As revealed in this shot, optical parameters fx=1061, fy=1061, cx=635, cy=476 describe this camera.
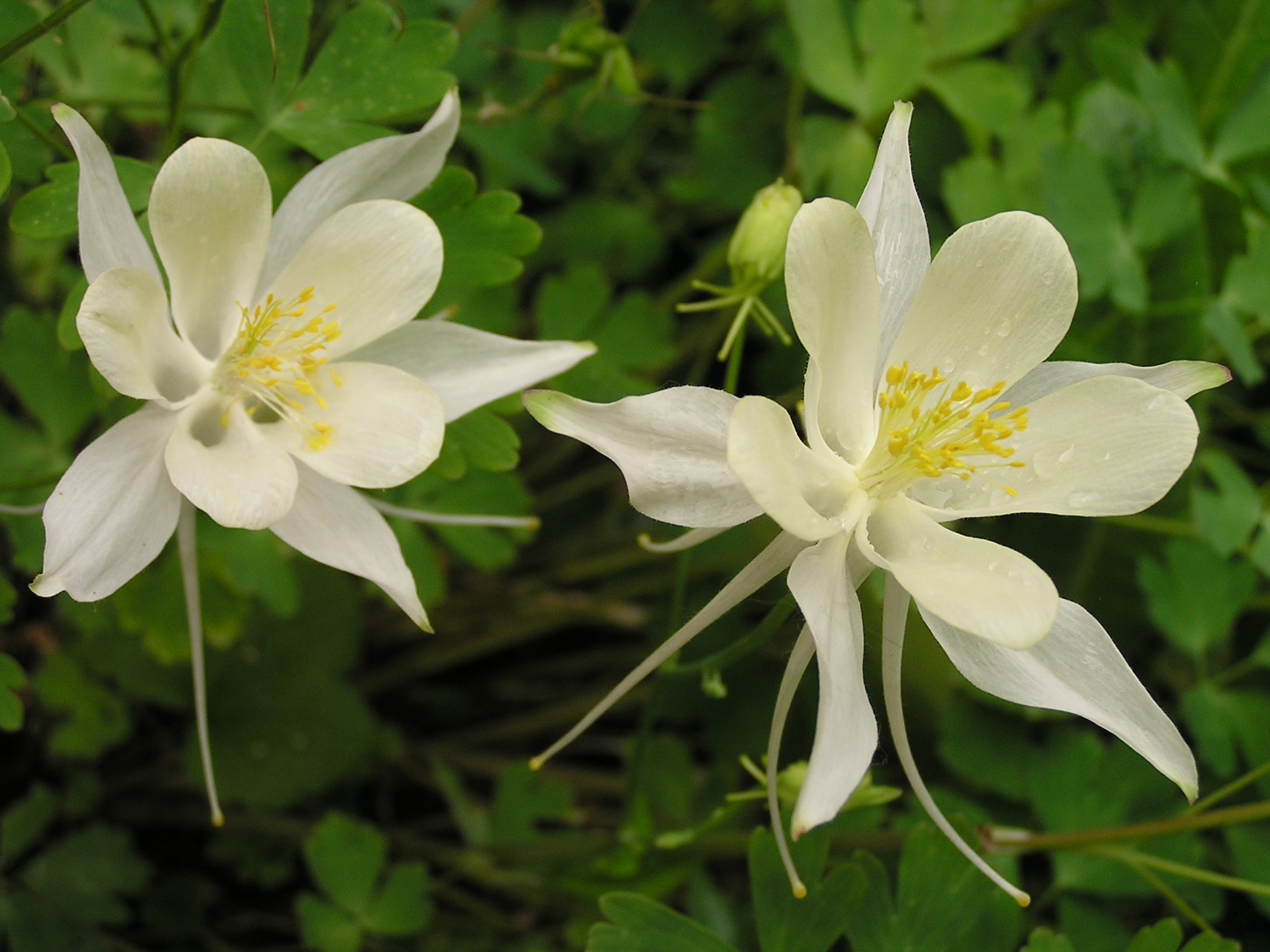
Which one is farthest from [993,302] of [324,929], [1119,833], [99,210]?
[324,929]

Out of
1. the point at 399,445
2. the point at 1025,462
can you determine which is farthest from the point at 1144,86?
Answer: the point at 399,445

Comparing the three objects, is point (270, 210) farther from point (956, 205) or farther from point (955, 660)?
point (956, 205)

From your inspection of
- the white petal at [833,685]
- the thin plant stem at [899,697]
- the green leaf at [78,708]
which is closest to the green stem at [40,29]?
the white petal at [833,685]

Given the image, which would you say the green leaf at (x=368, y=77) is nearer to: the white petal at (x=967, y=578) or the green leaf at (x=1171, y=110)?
the white petal at (x=967, y=578)

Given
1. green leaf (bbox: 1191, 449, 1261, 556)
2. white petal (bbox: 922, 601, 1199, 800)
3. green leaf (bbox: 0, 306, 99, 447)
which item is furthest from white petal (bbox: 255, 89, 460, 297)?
green leaf (bbox: 1191, 449, 1261, 556)

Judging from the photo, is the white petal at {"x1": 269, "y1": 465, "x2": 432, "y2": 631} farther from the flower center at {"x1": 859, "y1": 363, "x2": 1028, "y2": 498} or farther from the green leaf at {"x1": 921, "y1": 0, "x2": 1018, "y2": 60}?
the green leaf at {"x1": 921, "y1": 0, "x2": 1018, "y2": 60}

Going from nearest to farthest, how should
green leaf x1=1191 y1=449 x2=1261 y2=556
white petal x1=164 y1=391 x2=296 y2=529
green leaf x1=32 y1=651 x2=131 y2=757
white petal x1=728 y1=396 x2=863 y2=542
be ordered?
white petal x1=728 y1=396 x2=863 y2=542
white petal x1=164 y1=391 x2=296 y2=529
green leaf x1=1191 y1=449 x2=1261 y2=556
green leaf x1=32 y1=651 x2=131 y2=757

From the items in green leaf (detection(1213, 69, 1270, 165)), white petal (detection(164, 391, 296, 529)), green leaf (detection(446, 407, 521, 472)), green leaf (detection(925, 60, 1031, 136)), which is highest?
white petal (detection(164, 391, 296, 529))
